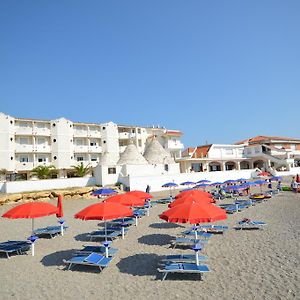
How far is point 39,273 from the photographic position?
30.7 ft

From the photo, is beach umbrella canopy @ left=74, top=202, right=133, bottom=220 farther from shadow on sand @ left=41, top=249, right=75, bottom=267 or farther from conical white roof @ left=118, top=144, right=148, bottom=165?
conical white roof @ left=118, top=144, right=148, bottom=165

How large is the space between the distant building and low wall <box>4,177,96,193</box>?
20739 millimetres

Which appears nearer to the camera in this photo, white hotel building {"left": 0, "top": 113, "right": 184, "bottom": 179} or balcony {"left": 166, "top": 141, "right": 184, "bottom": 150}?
white hotel building {"left": 0, "top": 113, "right": 184, "bottom": 179}

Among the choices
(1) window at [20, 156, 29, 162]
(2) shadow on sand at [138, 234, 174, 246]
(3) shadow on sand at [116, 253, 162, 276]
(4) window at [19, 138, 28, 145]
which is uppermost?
(4) window at [19, 138, 28, 145]

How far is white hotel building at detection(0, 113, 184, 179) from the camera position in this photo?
43.8 metres

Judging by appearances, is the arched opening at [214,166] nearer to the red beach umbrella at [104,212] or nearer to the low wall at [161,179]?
the low wall at [161,179]

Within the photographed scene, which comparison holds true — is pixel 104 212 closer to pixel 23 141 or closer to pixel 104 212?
pixel 104 212

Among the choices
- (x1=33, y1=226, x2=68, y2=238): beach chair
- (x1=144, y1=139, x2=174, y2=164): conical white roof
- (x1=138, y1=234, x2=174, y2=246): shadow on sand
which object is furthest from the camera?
(x1=144, y1=139, x2=174, y2=164): conical white roof

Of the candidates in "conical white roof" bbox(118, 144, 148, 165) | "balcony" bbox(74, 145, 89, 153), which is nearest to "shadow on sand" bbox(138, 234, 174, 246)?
"conical white roof" bbox(118, 144, 148, 165)

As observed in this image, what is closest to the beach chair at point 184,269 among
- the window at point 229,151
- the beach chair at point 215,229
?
the beach chair at point 215,229

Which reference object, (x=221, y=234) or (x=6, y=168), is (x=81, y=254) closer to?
(x=221, y=234)

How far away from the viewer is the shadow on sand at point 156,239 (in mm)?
12677

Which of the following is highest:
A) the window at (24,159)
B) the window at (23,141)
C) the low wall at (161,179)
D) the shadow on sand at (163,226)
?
the window at (23,141)

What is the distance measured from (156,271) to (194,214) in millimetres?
2210
